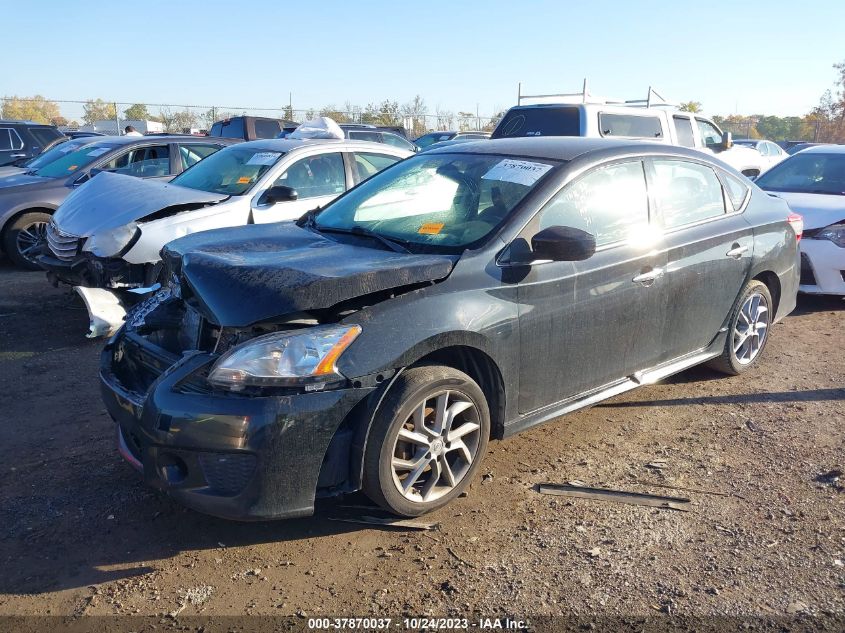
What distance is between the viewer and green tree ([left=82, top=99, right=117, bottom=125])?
29.8 metres

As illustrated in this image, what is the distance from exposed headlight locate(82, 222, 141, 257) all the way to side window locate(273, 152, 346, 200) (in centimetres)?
149

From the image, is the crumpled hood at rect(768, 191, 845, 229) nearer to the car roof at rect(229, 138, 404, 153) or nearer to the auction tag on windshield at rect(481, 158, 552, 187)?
the auction tag on windshield at rect(481, 158, 552, 187)

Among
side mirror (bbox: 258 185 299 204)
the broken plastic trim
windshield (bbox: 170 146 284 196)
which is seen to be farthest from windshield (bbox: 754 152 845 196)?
the broken plastic trim

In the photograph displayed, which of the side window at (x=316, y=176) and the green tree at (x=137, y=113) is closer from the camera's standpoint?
the side window at (x=316, y=176)

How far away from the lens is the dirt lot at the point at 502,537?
2777 mm

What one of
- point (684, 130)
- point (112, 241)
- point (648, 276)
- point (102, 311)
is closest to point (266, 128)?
point (684, 130)

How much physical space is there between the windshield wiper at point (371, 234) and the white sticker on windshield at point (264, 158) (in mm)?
3064

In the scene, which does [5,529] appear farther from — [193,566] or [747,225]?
[747,225]

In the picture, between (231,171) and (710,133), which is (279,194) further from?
Answer: (710,133)

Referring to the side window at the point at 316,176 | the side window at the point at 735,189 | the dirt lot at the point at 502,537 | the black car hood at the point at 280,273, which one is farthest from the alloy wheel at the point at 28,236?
the side window at the point at 735,189

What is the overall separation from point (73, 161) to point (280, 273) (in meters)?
7.68

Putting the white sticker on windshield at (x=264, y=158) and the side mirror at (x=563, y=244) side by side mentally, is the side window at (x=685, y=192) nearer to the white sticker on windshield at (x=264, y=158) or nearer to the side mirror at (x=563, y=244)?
the side mirror at (x=563, y=244)

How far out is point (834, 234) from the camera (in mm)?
6848

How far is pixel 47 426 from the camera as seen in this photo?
4301mm
